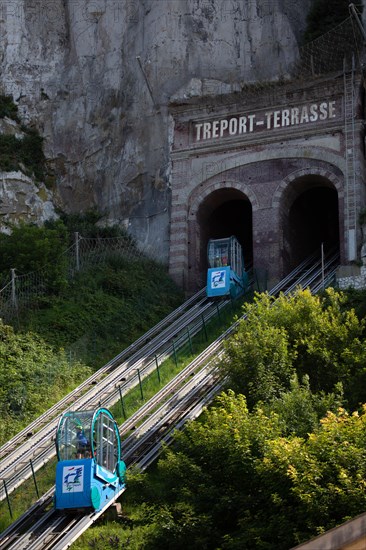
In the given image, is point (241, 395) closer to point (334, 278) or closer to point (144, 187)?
point (334, 278)

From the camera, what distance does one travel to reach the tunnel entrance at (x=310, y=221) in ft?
157

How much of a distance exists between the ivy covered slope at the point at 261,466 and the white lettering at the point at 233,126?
1647cm

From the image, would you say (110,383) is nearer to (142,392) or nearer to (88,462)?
(142,392)

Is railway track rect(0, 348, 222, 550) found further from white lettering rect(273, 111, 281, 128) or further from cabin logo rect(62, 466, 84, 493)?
white lettering rect(273, 111, 281, 128)

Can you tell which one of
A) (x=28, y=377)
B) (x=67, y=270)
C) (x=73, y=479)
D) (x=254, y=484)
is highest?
(x=67, y=270)

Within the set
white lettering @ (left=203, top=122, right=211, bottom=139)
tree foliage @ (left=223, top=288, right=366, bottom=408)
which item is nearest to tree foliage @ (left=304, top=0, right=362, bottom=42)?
white lettering @ (left=203, top=122, right=211, bottom=139)

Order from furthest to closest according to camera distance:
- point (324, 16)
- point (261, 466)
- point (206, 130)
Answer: point (324, 16), point (206, 130), point (261, 466)

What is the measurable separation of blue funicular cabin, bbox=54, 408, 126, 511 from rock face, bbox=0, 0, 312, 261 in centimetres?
1918

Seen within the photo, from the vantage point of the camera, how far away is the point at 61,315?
137ft

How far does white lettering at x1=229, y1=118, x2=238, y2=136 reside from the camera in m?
48.5

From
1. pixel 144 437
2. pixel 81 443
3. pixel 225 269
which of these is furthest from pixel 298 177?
pixel 81 443

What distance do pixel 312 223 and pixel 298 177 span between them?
4929mm

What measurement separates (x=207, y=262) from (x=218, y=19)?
36.8ft

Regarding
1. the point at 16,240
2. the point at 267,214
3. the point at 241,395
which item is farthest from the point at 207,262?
the point at 241,395
